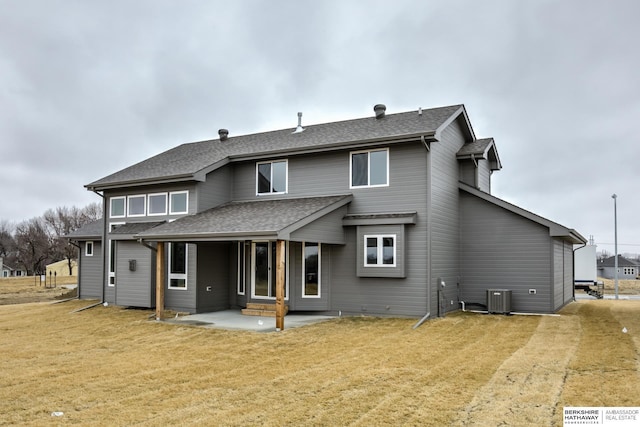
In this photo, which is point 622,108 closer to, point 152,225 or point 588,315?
point 588,315

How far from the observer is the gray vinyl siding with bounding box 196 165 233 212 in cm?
1535

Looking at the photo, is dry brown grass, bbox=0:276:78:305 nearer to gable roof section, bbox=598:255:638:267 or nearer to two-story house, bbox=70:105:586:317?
two-story house, bbox=70:105:586:317

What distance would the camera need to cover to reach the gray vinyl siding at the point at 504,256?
1424 centimetres

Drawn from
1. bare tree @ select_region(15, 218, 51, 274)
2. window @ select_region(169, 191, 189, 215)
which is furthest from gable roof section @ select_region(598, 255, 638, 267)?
bare tree @ select_region(15, 218, 51, 274)

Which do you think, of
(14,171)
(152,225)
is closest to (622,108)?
(152,225)

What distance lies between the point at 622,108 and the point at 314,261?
16698mm

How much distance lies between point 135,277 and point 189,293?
7.64 ft

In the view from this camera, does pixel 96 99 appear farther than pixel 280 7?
Yes

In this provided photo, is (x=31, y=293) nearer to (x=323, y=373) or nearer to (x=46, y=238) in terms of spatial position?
(x=323, y=373)

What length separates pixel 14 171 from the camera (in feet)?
169

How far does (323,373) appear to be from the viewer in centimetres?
738

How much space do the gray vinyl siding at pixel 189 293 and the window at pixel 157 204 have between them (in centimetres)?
192

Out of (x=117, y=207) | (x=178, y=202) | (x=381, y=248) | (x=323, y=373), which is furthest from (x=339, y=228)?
(x=117, y=207)

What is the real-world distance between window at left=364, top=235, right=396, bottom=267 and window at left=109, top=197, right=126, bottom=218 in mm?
9247
